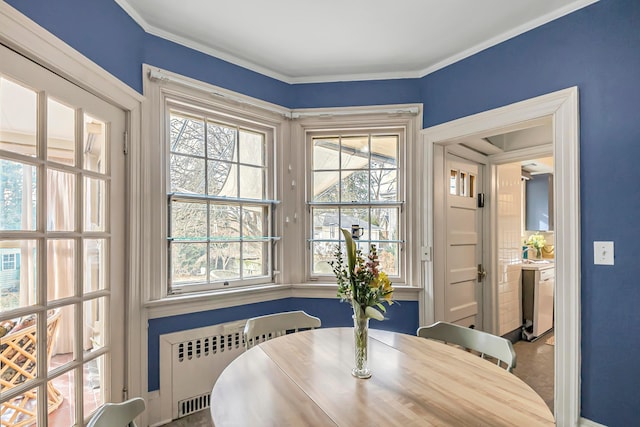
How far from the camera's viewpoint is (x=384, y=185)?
284 centimetres

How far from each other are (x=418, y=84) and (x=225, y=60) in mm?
1549

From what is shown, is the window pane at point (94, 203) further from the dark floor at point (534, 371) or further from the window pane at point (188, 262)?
the dark floor at point (534, 371)

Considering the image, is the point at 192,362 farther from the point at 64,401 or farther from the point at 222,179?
the point at 222,179

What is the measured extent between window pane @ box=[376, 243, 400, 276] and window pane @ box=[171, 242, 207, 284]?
4.67 feet

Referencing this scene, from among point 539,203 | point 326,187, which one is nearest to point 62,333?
point 326,187

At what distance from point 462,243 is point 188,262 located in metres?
2.33

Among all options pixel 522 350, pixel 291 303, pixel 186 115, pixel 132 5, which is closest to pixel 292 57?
pixel 186 115

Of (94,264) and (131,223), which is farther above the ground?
(131,223)

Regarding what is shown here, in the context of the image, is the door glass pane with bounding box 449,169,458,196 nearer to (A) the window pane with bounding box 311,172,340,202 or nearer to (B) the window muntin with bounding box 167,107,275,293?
(A) the window pane with bounding box 311,172,340,202

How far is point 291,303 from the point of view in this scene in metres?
2.79

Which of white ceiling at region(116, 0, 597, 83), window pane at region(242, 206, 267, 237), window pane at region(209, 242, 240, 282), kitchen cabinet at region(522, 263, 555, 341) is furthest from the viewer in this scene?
kitchen cabinet at region(522, 263, 555, 341)

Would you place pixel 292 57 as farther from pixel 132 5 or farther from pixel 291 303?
pixel 291 303

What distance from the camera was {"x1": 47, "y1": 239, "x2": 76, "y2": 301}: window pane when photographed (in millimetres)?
1507

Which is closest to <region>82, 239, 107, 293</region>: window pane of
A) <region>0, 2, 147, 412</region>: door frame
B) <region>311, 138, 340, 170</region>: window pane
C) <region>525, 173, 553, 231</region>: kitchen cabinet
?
<region>0, 2, 147, 412</region>: door frame
